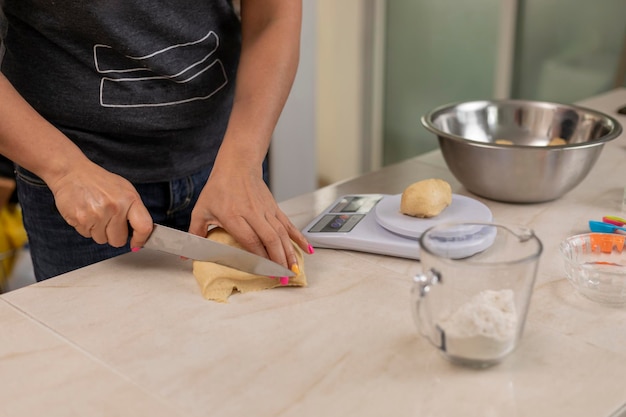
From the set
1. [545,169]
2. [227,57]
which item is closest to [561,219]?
[545,169]

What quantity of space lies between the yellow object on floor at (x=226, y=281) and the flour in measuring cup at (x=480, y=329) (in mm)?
230

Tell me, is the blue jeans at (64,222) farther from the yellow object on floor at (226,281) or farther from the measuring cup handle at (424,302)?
the measuring cup handle at (424,302)

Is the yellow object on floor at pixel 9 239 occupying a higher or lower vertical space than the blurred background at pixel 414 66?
lower

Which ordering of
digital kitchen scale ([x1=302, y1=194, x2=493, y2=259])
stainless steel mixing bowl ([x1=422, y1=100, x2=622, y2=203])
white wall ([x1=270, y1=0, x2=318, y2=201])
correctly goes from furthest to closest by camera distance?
white wall ([x1=270, y1=0, x2=318, y2=201]) < stainless steel mixing bowl ([x1=422, y1=100, x2=622, y2=203]) < digital kitchen scale ([x1=302, y1=194, x2=493, y2=259])

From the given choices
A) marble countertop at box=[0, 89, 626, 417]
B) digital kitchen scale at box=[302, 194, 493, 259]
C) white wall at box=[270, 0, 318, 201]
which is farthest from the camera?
white wall at box=[270, 0, 318, 201]

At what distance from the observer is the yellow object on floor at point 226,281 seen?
88 cm

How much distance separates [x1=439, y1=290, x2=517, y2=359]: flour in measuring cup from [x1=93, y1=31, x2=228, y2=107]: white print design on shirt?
0.61 m

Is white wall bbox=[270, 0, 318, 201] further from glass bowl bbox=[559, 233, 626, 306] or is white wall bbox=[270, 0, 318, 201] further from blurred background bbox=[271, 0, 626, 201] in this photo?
glass bowl bbox=[559, 233, 626, 306]

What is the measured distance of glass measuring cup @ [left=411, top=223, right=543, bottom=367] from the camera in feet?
2.38

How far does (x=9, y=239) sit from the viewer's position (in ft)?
6.71

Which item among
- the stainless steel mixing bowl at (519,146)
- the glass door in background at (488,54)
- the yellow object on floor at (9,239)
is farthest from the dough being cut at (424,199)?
the glass door in background at (488,54)

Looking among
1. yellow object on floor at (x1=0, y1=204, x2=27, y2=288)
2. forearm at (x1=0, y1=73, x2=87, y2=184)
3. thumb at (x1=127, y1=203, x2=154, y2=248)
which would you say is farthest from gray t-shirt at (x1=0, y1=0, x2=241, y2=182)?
yellow object on floor at (x1=0, y1=204, x2=27, y2=288)

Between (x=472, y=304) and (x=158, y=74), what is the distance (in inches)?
24.5

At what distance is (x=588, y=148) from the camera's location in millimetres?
1103
